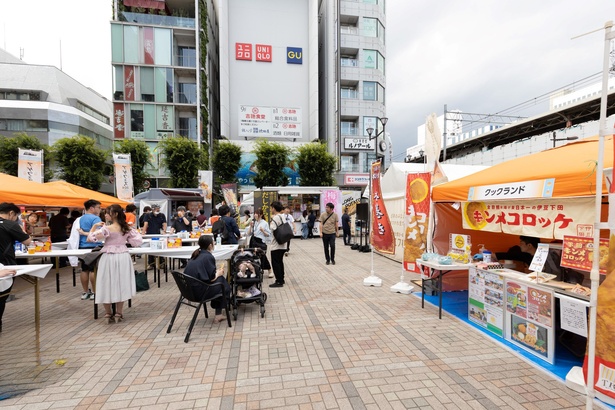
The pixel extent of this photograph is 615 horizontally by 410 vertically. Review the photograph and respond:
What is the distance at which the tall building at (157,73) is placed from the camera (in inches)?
941

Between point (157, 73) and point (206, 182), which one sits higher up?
point (157, 73)

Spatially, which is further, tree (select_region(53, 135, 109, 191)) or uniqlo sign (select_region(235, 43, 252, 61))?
uniqlo sign (select_region(235, 43, 252, 61))

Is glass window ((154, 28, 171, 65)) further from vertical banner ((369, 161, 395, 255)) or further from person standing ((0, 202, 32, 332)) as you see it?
vertical banner ((369, 161, 395, 255))

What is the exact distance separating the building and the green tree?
1643cm

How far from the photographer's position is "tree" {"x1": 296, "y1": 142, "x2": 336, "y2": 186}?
22.7 m

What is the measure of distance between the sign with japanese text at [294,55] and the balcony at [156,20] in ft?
28.7

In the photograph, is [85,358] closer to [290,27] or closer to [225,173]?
[225,173]

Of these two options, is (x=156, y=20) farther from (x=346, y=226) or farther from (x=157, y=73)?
(x=346, y=226)

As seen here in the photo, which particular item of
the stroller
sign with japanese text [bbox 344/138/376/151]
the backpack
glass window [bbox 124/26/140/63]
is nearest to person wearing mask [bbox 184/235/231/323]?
the stroller

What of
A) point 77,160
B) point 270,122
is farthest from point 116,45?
point 270,122

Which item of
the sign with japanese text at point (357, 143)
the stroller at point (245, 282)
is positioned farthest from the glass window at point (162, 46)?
the stroller at point (245, 282)

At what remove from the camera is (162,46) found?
→ 80.8 ft

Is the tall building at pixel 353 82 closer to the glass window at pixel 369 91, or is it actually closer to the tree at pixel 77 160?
the glass window at pixel 369 91

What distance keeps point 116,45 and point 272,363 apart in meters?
29.6
